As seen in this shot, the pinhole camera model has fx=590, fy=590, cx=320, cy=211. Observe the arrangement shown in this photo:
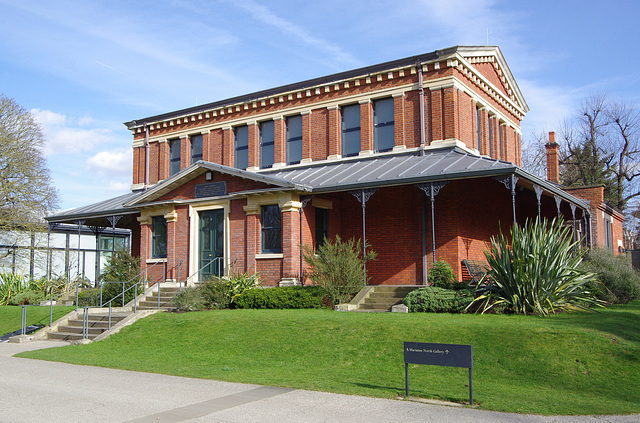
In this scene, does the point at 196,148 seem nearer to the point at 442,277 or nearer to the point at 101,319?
the point at 101,319

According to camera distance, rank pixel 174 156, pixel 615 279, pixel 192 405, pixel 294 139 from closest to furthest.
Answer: pixel 192 405 → pixel 615 279 → pixel 294 139 → pixel 174 156

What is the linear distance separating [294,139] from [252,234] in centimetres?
583

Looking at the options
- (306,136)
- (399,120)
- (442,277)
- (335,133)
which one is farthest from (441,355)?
Result: (306,136)

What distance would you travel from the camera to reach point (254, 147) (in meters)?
25.3

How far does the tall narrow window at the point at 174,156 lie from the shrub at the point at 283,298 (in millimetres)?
12245

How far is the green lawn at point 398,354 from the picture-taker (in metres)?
8.70

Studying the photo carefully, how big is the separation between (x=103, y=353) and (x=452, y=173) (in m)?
10.0

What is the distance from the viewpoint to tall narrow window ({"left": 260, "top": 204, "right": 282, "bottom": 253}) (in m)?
20.0

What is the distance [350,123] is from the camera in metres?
23.0

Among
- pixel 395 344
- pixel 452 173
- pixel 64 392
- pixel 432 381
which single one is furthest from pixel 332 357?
pixel 452 173

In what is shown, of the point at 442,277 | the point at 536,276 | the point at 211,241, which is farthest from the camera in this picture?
the point at 211,241

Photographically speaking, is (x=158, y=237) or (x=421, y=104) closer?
(x=421, y=104)

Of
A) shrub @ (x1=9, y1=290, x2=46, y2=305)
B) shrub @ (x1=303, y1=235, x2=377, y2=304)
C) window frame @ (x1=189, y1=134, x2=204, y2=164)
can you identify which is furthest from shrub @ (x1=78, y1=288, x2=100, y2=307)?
window frame @ (x1=189, y1=134, x2=204, y2=164)

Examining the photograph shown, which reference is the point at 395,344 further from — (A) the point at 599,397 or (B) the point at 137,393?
(B) the point at 137,393
